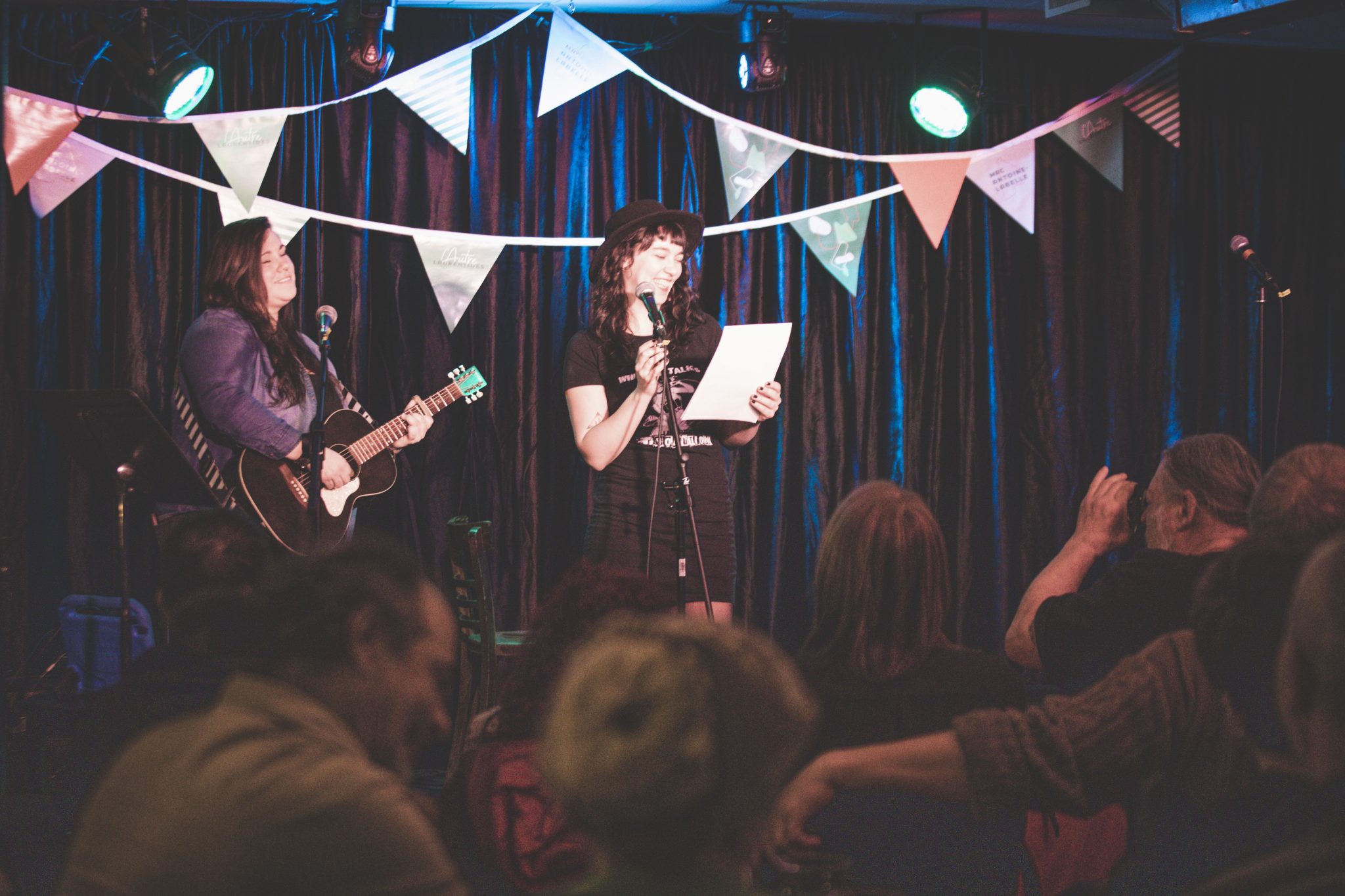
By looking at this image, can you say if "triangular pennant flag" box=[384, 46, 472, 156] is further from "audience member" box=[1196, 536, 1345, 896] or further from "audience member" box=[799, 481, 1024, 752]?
"audience member" box=[1196, 536, 1345, 896]

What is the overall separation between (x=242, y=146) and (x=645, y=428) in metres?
1.92

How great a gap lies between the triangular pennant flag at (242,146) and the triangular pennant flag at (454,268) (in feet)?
1.98

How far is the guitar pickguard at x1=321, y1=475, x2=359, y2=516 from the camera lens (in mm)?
3742

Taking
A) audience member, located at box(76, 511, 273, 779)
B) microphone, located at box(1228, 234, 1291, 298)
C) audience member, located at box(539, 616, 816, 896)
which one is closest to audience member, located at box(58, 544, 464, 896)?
audience member, located at box(76, 511, 273, 779)

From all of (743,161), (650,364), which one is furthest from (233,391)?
(743,161)

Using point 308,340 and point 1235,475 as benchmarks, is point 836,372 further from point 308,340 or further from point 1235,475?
point 1235,475

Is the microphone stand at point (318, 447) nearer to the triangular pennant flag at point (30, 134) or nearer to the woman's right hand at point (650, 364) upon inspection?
the woman's right hand at point (650, 364)

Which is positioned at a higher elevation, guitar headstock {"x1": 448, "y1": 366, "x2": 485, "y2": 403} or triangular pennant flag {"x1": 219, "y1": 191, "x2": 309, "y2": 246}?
triangular pennant flag {"x1": 219, "y1": 191, "x2": 309, "y2": 246}

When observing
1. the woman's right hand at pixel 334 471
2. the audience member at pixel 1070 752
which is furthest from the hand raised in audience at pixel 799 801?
the woman's right hand at pixel 334 471

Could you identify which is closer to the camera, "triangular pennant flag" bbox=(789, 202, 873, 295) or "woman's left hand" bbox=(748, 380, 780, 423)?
"woman's left hand" bbox=(748, 380, 780, 423)

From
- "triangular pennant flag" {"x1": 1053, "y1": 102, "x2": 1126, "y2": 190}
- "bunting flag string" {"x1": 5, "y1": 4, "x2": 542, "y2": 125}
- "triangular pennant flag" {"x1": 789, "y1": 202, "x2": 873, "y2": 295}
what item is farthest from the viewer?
"triangular pennant flag" {"x1": 1053, "y1": 102, "x2": 1126, "y2": 190}

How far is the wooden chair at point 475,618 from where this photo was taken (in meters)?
3.48

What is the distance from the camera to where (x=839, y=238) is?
455 centimetres

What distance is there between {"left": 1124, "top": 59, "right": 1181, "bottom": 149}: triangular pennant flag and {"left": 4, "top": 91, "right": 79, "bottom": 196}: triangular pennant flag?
4.13 meters
